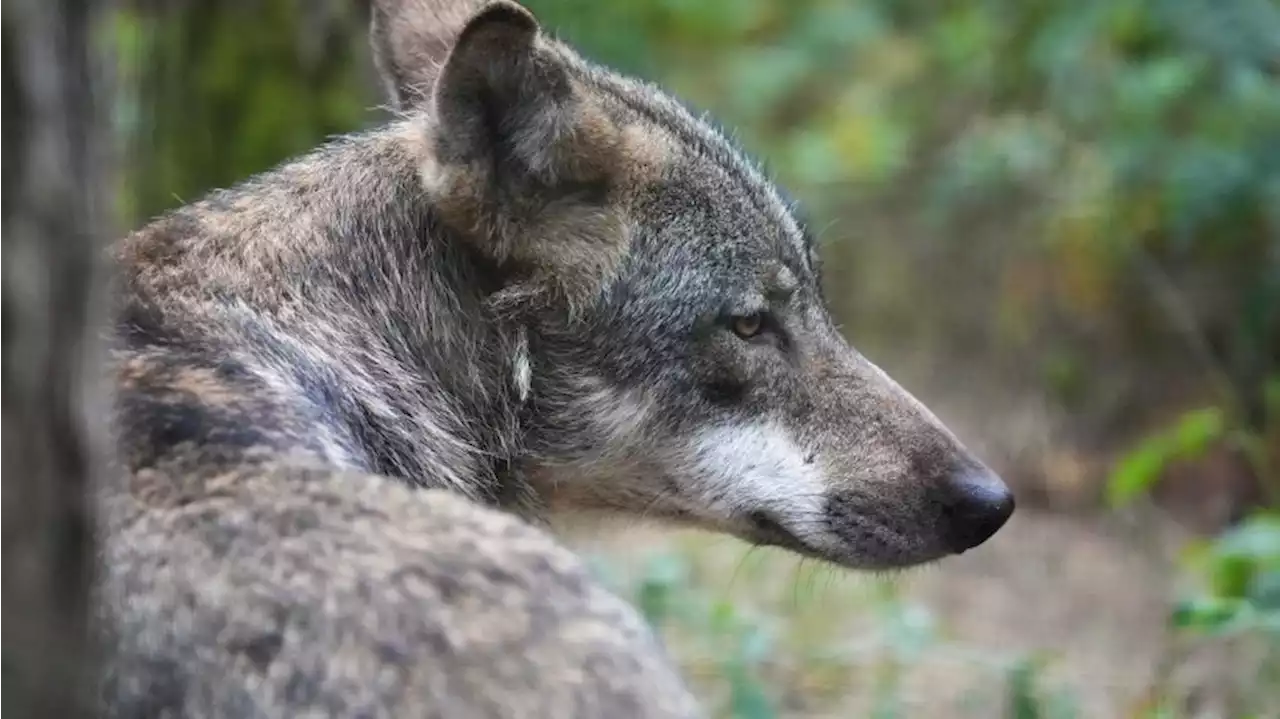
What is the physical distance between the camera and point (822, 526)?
3.79 m

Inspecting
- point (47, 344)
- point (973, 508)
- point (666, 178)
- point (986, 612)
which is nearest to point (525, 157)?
point (666, 178)

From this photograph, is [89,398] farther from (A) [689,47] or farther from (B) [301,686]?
(A) [689,47]

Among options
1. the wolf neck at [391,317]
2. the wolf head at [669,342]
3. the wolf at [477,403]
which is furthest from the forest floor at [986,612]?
the wolf neck at [391,317]

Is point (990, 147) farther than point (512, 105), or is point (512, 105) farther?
point (990, 147)

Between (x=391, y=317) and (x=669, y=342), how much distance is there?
696 mm

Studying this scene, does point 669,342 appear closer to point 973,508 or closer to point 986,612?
point 973,508

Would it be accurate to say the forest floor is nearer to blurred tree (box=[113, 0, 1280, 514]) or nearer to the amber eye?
blurred tree (box=[113, 0, 1280, 514])

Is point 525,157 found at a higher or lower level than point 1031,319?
lower

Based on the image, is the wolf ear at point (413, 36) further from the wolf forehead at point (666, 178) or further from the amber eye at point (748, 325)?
the amber eye at point (748, 325)

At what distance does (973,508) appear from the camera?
3.81 metres

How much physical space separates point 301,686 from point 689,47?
1324cm

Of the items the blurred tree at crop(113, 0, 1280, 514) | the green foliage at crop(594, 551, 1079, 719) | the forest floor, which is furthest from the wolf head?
the forest floor

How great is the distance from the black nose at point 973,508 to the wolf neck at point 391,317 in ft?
3.84

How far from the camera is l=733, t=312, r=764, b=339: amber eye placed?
12.4 feet
